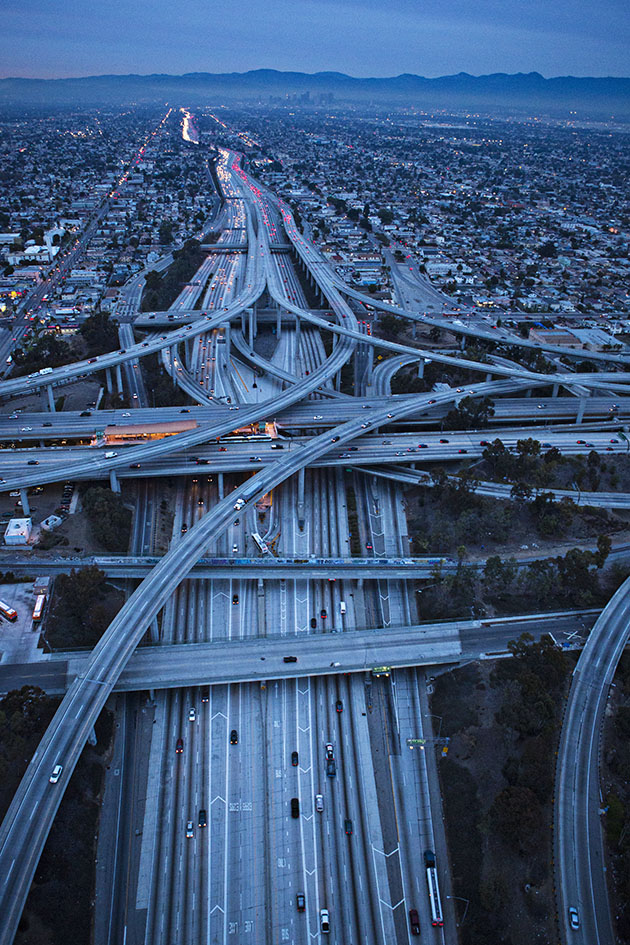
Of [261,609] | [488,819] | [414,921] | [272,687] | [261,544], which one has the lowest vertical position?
[414,921]

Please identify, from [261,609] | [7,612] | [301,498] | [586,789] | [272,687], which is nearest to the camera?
Result: [586,789]

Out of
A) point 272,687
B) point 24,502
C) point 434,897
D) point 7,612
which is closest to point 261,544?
point 272,687

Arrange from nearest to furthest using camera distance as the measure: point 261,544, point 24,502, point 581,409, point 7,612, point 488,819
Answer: point 488,819 < point 7,612 < point 261,544 < point 24,502 < point 581,409

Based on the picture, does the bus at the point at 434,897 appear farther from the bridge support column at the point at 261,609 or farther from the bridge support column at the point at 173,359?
the bridge support column at the point at 173,359

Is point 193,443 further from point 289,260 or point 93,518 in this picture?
point 289,260

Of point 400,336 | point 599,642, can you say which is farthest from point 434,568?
point 400,336

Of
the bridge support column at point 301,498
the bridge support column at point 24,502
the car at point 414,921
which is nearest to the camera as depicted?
the car at point 414,921

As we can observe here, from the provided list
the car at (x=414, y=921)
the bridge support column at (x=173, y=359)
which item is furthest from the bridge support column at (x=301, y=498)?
the car at (x=414, y=921)

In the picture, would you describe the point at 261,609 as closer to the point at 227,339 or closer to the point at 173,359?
the point at 173,359
